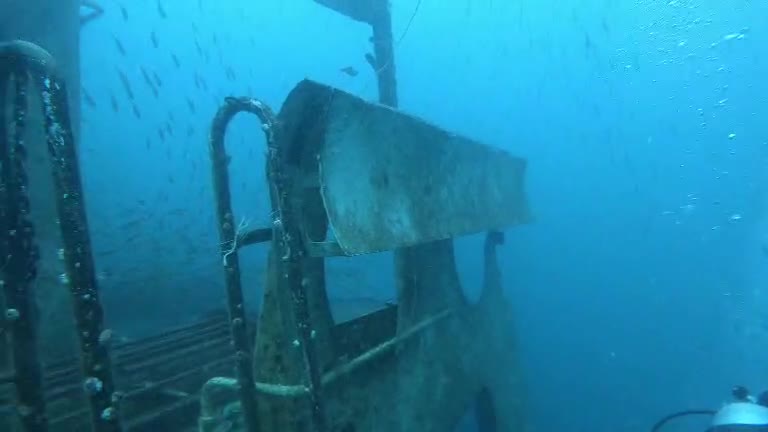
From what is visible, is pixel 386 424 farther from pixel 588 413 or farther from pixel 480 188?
pixel 588 413

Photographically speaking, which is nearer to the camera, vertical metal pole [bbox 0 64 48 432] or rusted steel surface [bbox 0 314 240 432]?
vertical metal pole [bbox 0 64 48 432]

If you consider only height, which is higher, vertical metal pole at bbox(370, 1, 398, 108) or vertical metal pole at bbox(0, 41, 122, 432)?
vertical metal pole at bbox(370, 1, 398, 108)

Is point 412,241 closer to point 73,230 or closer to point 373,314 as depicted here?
point 373,314

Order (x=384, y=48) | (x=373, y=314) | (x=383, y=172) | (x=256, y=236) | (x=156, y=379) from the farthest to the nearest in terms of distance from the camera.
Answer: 1. (x=384, y=48)
2. (x=156, y=379)
3. (x=373, y=314)
4. (x=383, y=172)
5. (x=256, y=236)

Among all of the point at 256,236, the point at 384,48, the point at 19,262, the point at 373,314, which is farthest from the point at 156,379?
the point at 384,48

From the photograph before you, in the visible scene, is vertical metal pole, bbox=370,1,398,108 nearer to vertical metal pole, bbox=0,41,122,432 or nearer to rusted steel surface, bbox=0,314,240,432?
rusted steel surface, bbox=0,314,240,432

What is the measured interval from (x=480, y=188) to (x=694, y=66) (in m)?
20.6

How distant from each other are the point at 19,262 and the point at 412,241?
1.82 meters

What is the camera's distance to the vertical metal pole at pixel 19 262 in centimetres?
139

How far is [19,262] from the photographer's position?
1.41 m

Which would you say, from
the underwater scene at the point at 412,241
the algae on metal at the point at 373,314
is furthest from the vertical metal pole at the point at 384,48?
the algae on metal at the point at 373,314

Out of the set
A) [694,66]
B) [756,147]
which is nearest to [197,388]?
[756,147]

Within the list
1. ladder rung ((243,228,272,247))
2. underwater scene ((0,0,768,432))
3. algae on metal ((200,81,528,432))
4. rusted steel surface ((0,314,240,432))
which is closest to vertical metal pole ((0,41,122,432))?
underwater scene ((0,0,768,432))

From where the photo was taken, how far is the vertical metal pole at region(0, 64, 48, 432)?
4.57 feet
